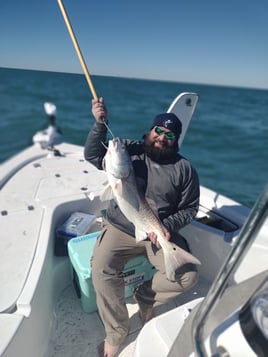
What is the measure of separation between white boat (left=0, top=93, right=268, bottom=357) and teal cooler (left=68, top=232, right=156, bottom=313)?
0.28ft

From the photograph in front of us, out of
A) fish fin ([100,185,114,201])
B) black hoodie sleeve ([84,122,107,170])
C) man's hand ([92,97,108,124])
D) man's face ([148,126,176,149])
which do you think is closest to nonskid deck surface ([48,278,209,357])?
fish fin ([100,185,114,201])

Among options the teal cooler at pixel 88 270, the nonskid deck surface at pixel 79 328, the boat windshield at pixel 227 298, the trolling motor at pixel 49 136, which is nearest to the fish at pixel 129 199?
the teal cooler at pixel 88 270

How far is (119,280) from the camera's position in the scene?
2.35m

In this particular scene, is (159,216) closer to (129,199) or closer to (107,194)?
(129,199)

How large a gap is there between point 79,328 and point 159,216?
1174mm

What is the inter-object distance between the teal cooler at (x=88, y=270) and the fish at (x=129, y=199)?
416 mm

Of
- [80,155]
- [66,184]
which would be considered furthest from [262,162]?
[66,184]

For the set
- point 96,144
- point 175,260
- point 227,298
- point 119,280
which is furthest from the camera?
point 96,144

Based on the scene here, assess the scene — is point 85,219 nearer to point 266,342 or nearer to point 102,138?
point 102,138

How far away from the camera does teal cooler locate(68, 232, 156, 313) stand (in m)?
2.50

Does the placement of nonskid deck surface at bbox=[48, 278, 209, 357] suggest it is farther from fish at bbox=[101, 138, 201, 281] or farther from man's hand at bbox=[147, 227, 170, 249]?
man's hand at bbox=[147, 227, 170, 249]

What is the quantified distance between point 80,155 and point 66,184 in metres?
1.06

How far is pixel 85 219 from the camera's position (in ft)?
10.1

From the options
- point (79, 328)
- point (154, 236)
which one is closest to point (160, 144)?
point (154, 236)
